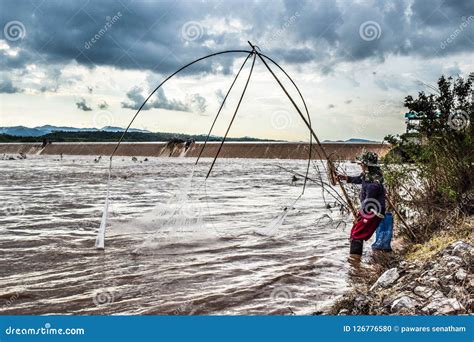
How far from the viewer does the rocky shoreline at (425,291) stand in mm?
3900

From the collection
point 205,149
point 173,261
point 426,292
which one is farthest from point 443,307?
point 205,149

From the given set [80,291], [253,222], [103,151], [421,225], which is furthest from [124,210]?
[103,151]

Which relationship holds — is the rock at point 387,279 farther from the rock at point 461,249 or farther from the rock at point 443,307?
the rock at point 443,307

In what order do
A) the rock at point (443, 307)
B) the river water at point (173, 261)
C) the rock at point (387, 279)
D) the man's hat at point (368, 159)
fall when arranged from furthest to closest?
the man's hat at point (368, 159), the river water at point (173, 261), the rock at point (387, 279), the rock at point (443, 307)

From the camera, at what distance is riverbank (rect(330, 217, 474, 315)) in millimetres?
3912

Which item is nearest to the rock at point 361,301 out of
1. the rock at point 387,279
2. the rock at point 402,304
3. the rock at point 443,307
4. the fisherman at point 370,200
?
the rock at point 402,304

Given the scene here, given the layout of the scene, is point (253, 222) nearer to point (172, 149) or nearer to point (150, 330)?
point (150, 330)

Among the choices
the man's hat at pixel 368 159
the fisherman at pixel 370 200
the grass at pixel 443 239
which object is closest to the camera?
the grass at pixel 443 239

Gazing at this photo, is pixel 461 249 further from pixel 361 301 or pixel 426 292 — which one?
pixel 361 301

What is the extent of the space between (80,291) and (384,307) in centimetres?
331

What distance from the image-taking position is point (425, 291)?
4180mm

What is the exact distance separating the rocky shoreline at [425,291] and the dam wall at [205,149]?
1395 inches

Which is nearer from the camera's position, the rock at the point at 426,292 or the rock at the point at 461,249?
the rock at the point at 426,292

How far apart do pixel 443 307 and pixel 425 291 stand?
1.11ft
